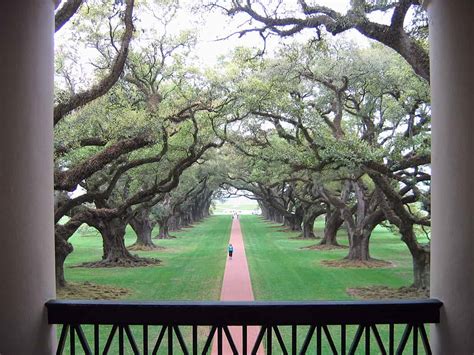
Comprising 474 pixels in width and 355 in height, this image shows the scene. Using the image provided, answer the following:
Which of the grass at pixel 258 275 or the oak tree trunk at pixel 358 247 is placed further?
the oak tree trunk at pixel 358 247

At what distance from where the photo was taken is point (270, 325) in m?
2.64

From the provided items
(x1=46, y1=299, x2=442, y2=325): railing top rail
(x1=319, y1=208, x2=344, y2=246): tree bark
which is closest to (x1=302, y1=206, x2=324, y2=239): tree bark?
(x1=319, y1=208, x2=344, y2=246): tree bark
